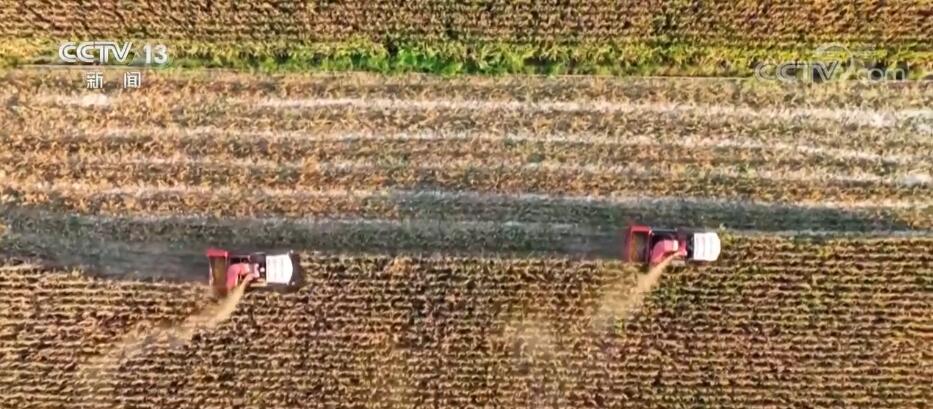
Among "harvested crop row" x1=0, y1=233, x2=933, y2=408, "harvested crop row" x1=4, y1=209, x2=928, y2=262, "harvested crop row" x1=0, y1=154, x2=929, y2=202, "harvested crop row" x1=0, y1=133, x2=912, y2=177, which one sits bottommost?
"harvested crop row" x1=0, y1=233, x2=933, y2=408

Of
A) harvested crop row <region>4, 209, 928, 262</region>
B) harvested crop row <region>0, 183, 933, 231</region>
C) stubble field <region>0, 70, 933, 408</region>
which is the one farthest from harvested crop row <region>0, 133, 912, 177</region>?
harvested crop row <region>4, 209, 928, 262</region>

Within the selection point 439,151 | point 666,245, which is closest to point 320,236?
point 439,151

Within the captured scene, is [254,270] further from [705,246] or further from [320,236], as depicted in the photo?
[705,246]

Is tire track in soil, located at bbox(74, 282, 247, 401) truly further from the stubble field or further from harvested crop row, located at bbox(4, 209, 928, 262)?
harvested crop row, located at bbox(4, 209, 928, 262)

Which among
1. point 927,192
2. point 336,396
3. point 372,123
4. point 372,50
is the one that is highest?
point 372,50

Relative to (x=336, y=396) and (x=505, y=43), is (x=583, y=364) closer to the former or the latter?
(x=336, y=396)

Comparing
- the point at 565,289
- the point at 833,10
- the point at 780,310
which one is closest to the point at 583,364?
the point at 565,289

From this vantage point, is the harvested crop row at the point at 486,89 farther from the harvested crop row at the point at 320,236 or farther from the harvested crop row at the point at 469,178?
the harvested crop row at the point at 320,236
